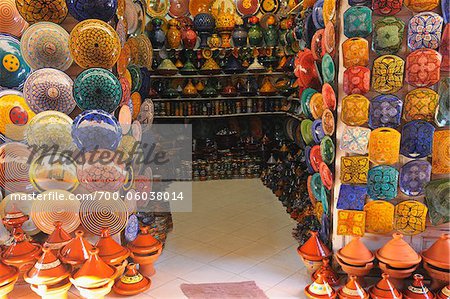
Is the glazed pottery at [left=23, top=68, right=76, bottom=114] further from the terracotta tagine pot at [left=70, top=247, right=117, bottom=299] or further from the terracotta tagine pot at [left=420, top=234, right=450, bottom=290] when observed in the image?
the terracotta tagine pot at [left=420, top=234, right=450, bottom=290]

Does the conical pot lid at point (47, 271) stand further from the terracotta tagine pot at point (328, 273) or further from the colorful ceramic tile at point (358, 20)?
the colorful ceramic tile at point (358, 20)

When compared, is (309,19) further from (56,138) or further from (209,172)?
(209,172)

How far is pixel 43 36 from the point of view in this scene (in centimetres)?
235

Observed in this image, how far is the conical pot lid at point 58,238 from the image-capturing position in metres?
2.35

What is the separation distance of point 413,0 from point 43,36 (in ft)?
7.17

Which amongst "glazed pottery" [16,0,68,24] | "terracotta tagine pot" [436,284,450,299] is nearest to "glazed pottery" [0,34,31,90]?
"glazed pottery" [16,0,68,24]

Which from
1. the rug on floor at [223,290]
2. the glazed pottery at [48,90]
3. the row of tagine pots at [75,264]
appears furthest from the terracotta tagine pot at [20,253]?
the rug on floor at [223,290]

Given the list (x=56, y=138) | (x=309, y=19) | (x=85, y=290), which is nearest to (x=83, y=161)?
(x=56, y=138)

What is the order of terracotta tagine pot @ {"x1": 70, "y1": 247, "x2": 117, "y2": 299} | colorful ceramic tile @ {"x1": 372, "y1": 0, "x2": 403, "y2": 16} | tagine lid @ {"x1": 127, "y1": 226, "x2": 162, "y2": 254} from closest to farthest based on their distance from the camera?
1. terracotta tagine pot @ {"x1": 70, "y1": 247, "x2": 117, "y2": 299}
2. colorful ceramic tile @ {"x1": 372, "y1": 0, "x2": 403, "y2": 16}
3. tagine lid @ {"x1": 127, "y1": 226, "x2": 162, "y2": 254}

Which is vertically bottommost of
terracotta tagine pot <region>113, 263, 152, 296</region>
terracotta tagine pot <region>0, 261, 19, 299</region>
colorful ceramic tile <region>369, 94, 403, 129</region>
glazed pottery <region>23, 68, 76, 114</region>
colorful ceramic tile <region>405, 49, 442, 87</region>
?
terracotta tagine pot <region>113, 263, 152, 296</region>

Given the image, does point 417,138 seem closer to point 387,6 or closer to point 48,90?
point 387,6

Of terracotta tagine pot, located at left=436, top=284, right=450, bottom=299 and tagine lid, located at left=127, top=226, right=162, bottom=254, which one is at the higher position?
tagine lid, located at left=127, top=226, right=162, bottom=254

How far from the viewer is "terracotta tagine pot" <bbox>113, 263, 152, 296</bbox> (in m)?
2.44

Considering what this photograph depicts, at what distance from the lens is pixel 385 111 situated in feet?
7.66
